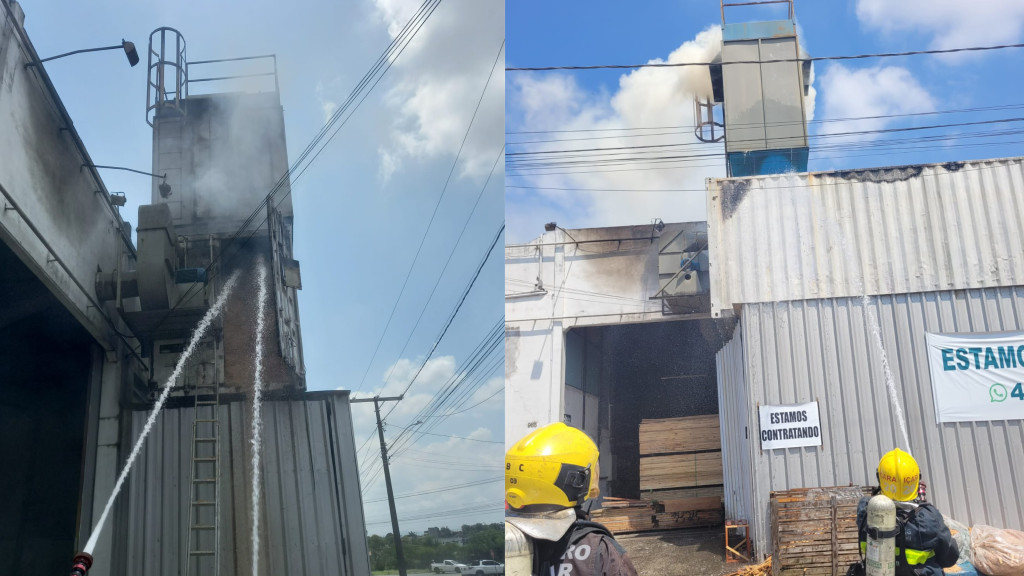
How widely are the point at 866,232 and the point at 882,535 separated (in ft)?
20.8

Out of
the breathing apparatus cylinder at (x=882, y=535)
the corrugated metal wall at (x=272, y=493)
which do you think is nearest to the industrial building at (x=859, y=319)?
the breathing apparatus cylinder at (x=882, y=535)

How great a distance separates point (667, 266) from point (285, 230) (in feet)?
27.8

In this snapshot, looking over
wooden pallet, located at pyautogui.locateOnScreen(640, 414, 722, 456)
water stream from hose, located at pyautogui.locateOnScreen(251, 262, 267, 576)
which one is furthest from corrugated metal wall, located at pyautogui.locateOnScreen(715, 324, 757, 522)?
water stream from hose, located at pyautogui.locateOnScreen(251, 262, 267, 576)

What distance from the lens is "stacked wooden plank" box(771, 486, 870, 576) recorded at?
8156 mm

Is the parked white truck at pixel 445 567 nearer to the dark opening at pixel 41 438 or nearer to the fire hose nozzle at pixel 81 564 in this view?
the fire hose nozzle at pixel 81 564

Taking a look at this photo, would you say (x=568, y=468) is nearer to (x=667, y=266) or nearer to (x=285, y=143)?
(x=285, y=143)

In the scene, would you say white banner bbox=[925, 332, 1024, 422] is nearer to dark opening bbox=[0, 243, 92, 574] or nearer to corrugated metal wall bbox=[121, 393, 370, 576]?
corrugated metal wall bbox=[121, 393, 370, 576]

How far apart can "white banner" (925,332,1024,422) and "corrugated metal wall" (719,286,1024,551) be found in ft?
0.34

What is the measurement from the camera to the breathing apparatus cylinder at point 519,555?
9.07 feet

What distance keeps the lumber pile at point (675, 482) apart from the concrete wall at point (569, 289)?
202cm

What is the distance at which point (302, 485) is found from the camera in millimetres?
5906

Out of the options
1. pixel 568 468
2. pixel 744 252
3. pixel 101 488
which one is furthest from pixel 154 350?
pixel 744 252

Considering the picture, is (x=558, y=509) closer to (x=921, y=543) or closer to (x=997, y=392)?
(x=921, y=543)

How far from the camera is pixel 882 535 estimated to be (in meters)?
4.39
